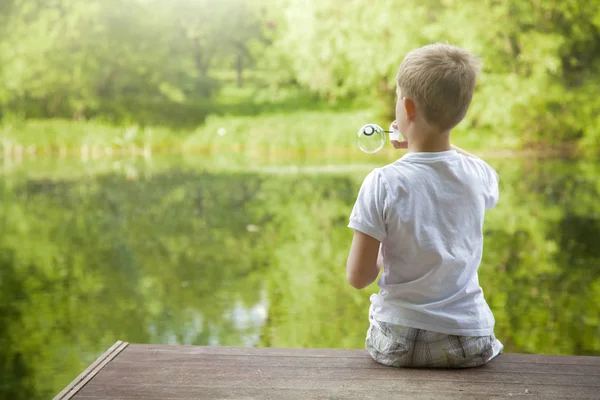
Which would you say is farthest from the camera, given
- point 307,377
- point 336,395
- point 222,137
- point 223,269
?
point 222,137

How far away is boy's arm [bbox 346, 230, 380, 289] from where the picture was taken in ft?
4.22

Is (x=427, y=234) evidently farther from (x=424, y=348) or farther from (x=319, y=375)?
(x=319, y=375)

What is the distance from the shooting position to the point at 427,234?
1294 mm

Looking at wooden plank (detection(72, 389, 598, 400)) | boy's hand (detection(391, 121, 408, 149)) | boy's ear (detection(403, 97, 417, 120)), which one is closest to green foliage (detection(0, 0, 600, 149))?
boy's hand (detection(391, 121, 408, 149))

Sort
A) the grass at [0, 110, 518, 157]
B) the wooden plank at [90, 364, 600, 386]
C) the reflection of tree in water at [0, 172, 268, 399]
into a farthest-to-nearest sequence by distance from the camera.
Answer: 1. the grass at [0, 110, 518, 157]
2. the reflection of tree in water at [0, 172, 268, 399]
3. the wooden plank at [90, 364, 600, 386]

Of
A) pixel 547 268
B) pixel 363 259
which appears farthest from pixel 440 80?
pixel 547 268

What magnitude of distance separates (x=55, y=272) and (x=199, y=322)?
A: 157 cm

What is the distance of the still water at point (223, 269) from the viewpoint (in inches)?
142

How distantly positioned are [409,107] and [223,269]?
3943mm

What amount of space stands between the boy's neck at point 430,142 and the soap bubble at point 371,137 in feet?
0.47

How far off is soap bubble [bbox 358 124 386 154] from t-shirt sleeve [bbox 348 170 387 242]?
185 mm

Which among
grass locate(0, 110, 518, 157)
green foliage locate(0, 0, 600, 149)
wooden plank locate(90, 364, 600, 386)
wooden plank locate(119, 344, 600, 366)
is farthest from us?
grass locate(0, 110, 518, 157)

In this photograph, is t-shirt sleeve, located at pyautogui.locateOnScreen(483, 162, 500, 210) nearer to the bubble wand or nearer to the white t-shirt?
the white t-shirt

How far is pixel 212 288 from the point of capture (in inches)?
181
